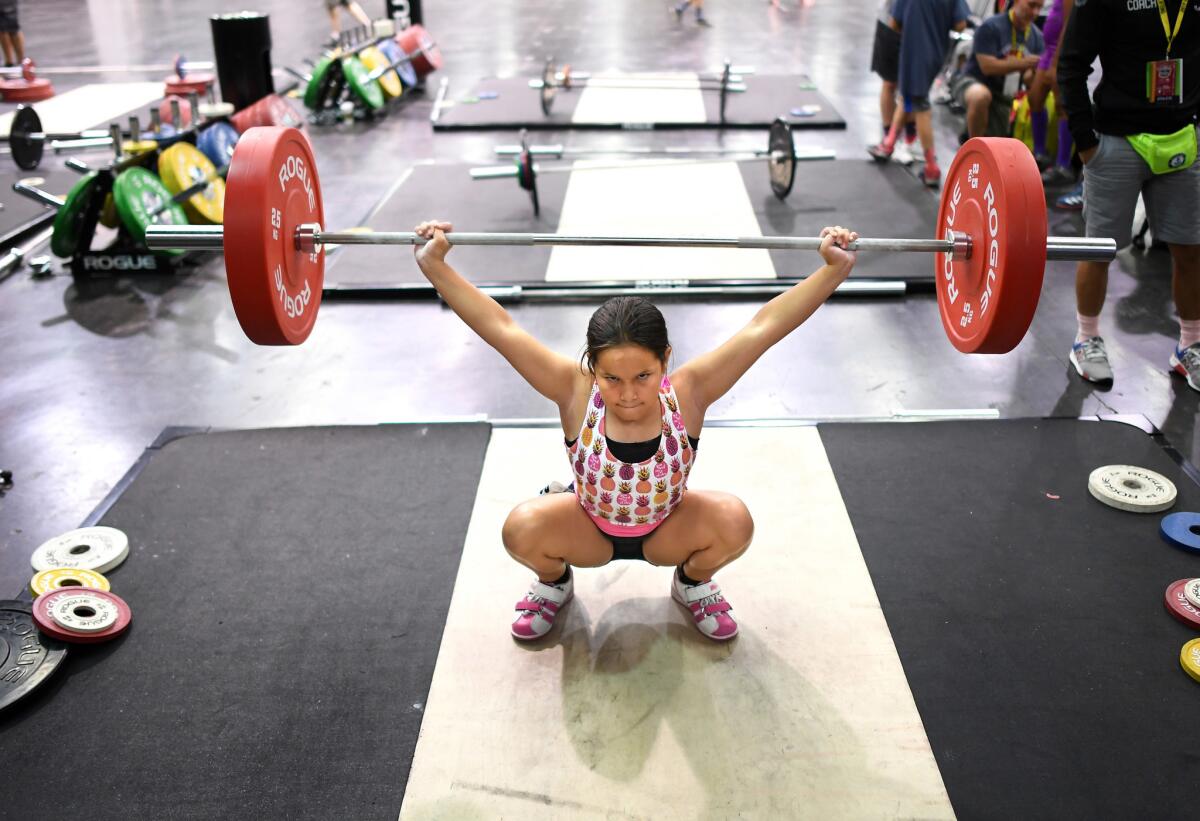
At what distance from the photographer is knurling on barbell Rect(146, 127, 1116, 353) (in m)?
1.97

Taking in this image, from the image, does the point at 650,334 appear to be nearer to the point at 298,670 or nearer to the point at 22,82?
the point at 298,670

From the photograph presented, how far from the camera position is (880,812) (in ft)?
6.20

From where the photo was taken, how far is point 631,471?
80.2 inches

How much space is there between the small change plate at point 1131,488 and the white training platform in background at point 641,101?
4810mm

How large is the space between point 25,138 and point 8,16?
14.0ft

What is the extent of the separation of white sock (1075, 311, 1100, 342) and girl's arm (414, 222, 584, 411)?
91.7 inches

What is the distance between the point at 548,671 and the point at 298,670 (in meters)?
0.57

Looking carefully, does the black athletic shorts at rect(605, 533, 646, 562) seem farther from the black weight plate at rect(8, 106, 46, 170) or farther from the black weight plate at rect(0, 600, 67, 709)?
the black weight plate at rect(8, 106, 46, 170)

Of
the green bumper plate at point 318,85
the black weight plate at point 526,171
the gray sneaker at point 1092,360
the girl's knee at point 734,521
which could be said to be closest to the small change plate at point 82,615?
the girl's knee at point 734,521

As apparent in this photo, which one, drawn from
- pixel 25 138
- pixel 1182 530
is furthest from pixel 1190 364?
pixel 25 138

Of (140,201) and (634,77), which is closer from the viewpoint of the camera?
(140,201)

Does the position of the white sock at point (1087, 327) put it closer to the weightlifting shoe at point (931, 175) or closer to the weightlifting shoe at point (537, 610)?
the weightlifting shoe at point (931, 175)

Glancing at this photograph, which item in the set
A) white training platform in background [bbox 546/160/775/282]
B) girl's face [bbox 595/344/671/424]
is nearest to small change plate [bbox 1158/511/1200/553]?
girl's face [bbox 595/344/671/424]

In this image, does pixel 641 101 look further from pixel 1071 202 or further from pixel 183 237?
pixel 183 237
